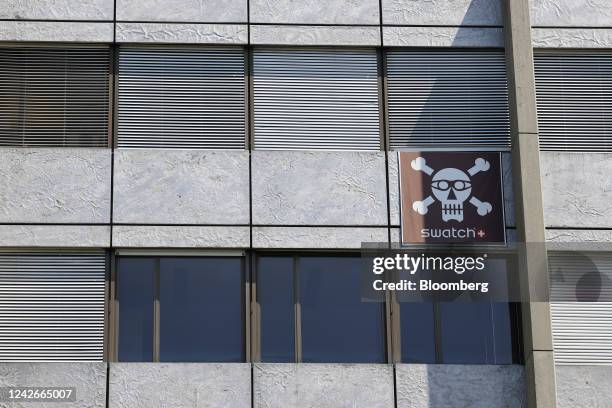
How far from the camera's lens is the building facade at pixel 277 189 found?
20.2m

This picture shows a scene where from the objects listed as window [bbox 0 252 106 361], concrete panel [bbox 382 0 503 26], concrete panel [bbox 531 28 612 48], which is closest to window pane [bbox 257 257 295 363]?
window [bbox 0 252 106 361]

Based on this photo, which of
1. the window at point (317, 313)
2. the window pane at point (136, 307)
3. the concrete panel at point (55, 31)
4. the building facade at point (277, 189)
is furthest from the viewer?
the concrete panel at point (55, 31)

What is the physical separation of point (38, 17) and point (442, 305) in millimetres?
8489

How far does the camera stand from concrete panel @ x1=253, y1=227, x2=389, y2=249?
2072cm

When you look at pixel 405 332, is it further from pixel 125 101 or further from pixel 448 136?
pixel 125 101

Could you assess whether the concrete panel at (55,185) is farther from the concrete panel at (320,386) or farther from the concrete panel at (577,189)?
the concrete panel at (577,189)

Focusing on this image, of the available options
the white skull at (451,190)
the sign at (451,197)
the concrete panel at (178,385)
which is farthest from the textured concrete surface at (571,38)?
the concrete panel at (178,385)

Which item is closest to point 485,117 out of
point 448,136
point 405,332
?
point 448,136

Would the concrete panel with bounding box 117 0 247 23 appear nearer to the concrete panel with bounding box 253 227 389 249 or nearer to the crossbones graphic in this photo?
the concrete panel with bounding box 253 227 389 249

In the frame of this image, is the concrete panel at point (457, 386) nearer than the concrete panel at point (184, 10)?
Yes

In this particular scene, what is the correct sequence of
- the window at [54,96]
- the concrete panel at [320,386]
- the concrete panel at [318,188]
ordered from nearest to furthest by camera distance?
the concrete panel at [320,386]
the concrete panel at [318,188]
the window at [54,96]

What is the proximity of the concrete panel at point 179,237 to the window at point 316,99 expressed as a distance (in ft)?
5.86

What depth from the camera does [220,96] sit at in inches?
854

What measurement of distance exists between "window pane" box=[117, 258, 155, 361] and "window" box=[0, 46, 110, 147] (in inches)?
87.7
